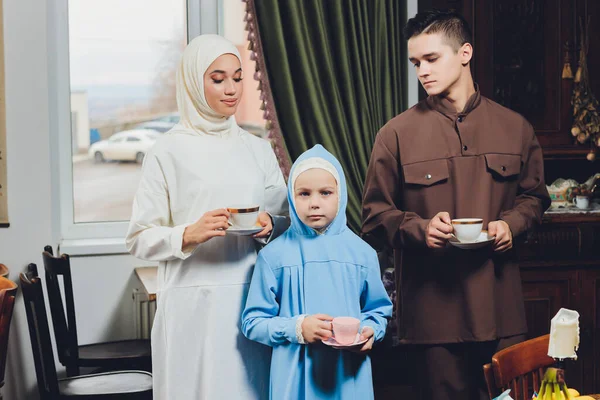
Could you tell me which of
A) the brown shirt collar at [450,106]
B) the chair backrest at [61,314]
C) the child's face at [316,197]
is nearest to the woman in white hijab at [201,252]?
the child's face at [316,197]

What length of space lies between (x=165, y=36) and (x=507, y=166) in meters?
1.83

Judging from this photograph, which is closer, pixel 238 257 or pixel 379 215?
pixel 238 257

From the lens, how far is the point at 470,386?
2217mm

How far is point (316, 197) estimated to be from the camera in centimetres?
198

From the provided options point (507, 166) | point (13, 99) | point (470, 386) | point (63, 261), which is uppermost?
point (13, 99)

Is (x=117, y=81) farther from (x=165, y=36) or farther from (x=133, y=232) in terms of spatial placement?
(x=133, y=232)

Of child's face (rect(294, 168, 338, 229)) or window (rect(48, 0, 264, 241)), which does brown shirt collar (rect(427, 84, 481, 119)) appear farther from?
window (rect(48, 0, 264, 241))

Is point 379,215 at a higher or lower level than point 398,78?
lower

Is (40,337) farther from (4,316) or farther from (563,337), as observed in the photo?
(563,337)

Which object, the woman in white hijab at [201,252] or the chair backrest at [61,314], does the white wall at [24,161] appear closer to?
the chair backrest at [61,314]

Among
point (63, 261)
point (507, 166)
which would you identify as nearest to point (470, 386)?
point (507, 166)

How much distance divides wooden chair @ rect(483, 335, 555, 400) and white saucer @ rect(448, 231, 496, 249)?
0.32 m

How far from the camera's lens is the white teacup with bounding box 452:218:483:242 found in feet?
6.65

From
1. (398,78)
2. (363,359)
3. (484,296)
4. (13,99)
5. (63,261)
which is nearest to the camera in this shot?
(363,359)
